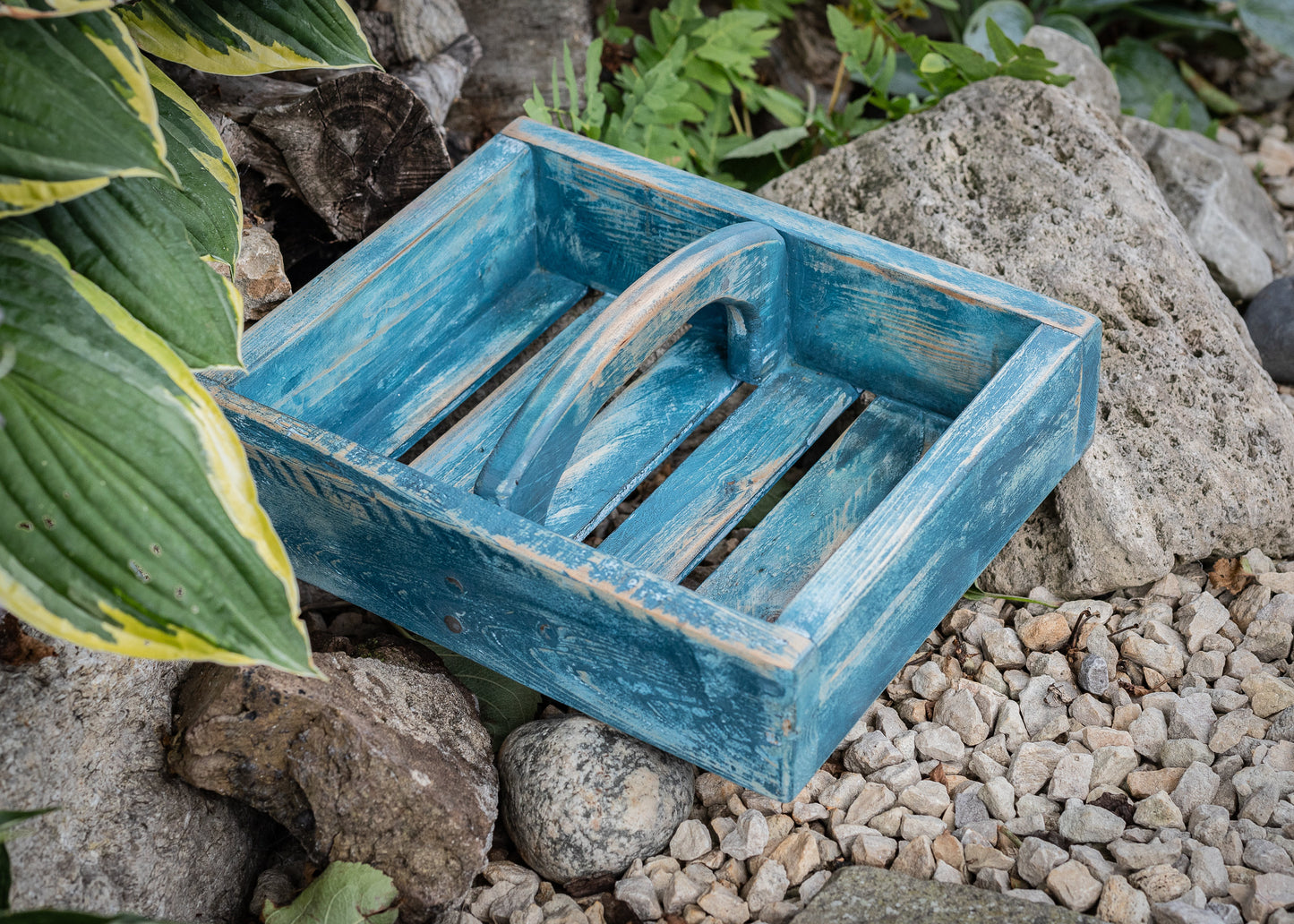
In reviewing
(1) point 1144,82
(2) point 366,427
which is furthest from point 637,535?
(1) point 1144,82

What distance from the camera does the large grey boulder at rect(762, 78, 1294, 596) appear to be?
163 centimetres

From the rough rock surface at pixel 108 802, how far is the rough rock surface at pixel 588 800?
339 mm

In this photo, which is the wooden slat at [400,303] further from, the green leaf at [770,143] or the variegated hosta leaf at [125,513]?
the green leaf at [770,143]

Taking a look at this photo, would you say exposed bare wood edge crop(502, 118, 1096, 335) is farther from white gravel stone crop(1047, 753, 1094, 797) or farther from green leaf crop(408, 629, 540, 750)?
green leaf crop(408, 629, 540, 750)

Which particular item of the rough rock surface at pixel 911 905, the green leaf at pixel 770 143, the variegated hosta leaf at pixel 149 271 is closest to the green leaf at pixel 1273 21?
the green leaf at pixel 770 143

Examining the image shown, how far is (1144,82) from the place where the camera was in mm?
2629

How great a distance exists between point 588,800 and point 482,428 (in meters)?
0.54

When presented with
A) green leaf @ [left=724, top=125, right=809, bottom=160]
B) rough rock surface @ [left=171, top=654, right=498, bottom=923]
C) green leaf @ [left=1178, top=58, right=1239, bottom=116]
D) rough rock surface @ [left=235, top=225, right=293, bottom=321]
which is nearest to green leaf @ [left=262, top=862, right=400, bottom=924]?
rough rock surface @ [left=171, top=654, right=498, bottom=923]

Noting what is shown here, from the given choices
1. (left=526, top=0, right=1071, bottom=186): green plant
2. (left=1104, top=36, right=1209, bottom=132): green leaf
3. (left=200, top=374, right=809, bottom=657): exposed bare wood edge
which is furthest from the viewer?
(left=1104, top=36, right=1209, bottom=132): green leaf

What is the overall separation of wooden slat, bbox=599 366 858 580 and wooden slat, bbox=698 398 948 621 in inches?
1.5

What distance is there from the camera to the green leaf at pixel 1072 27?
245 cm

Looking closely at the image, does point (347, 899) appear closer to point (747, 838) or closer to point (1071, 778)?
point (747, 838)

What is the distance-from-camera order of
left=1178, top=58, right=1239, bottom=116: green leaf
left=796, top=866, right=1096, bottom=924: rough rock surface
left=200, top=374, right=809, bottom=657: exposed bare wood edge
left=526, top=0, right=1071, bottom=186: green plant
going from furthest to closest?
left=1178, top=58, right=1239, bottom=116: green leaf → left=526, top=0, right=1071, bottom=186: green plant → left=796, top=866, right=1096, bottom=924: rough rock surface → left=200, top=374, right=809, bottom=657: exposed bare wood edge

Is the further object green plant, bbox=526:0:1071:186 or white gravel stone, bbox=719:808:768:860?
green plant, bbox=526:0:1071:186
